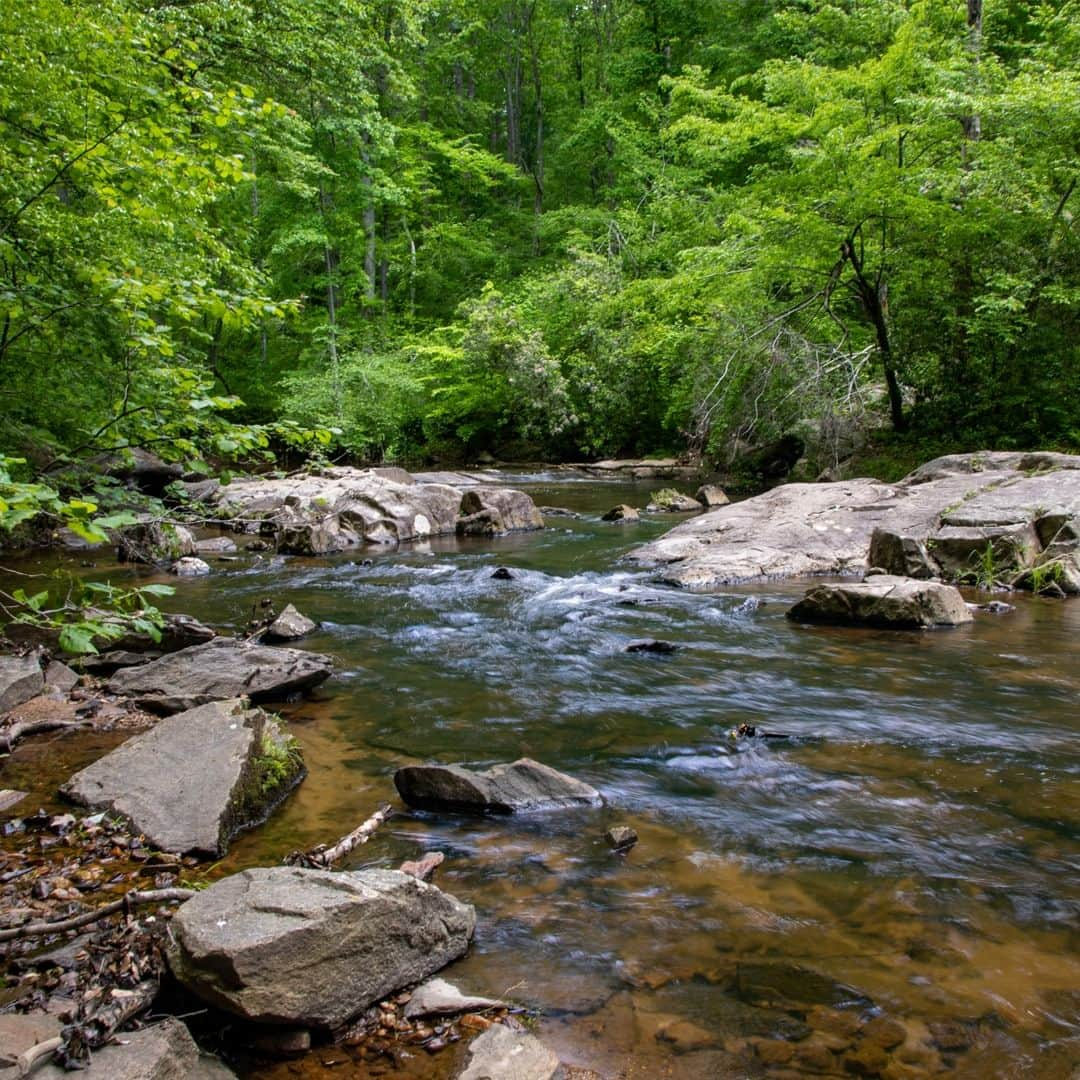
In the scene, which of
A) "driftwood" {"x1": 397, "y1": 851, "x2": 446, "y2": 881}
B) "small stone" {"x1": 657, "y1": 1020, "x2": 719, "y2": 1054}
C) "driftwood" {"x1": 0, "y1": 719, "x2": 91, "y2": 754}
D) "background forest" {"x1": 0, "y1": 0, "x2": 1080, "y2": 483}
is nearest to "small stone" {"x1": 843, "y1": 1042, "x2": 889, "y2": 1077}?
"small stone" {"x1": 657, "y1": 1020, "x2": 719, "y2": 1054}

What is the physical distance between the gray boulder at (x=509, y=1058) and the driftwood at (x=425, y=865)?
100 centimetres

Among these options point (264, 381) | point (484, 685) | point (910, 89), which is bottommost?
point (484, 685)

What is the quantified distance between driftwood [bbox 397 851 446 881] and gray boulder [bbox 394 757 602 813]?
1.46ft

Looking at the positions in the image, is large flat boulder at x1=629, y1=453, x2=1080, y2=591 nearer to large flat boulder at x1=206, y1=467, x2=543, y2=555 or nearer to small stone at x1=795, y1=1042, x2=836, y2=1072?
large flat boulder at x1=206, y1=467, x2=543, y2=555

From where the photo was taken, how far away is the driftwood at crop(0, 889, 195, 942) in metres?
2.62

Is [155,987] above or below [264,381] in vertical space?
below

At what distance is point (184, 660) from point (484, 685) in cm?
239

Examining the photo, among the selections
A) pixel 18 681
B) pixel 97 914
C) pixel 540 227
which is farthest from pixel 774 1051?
pixel 540 227

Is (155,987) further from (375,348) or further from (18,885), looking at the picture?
(375,348)

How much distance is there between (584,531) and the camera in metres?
13.9

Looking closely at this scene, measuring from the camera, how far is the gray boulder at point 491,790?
3.93 m

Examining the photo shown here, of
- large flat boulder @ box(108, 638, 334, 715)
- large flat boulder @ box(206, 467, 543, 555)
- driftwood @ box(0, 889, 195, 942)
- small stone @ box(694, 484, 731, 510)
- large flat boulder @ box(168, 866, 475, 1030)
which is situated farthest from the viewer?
small stone @ box(694, 484, 731, 510)

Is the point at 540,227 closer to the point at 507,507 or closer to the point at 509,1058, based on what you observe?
the point at 507,507

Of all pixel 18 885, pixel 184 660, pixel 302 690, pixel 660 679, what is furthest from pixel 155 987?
pixel 660 679
